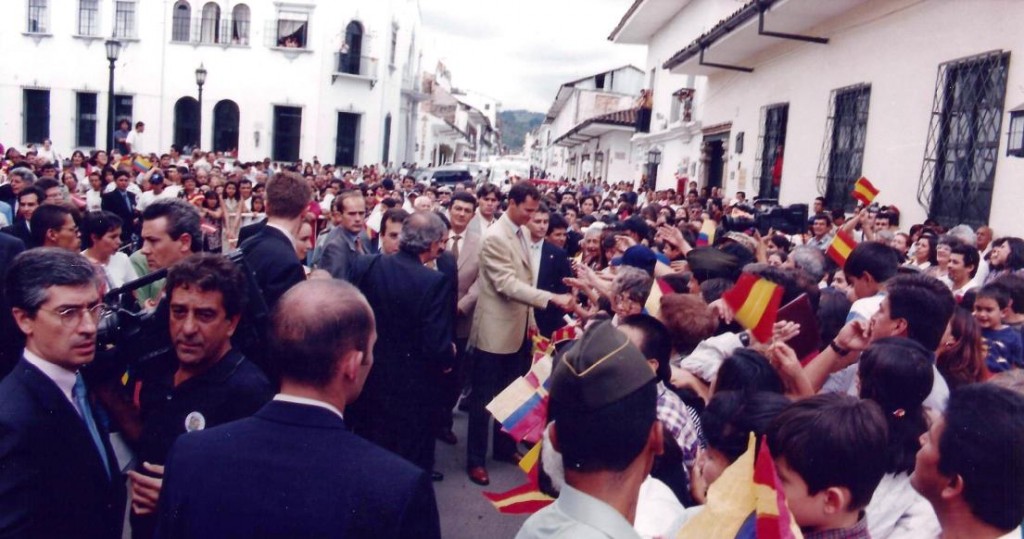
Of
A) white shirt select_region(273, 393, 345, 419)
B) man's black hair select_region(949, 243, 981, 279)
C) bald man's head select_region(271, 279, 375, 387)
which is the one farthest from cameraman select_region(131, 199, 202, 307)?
man's black hair select_region(949, 243, 981, 279)

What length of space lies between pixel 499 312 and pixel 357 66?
98.9ft

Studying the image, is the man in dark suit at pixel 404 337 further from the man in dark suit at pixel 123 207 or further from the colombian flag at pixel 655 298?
the man in dark suit at pixel 123 207

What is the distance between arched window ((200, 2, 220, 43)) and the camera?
32.7 metres

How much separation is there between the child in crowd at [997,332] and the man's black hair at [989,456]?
2.57 metres

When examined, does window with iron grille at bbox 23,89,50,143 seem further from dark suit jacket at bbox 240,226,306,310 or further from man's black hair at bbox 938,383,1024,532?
man's black hair at bbox 938,383,1024,532

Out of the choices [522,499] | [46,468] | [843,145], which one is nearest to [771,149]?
[843,145]

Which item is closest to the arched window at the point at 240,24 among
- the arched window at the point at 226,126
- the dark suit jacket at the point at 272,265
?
the arched window at the point at 226,126

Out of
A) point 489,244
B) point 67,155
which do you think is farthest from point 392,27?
point 489,244

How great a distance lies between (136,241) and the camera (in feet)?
34.4

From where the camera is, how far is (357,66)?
34.2 m

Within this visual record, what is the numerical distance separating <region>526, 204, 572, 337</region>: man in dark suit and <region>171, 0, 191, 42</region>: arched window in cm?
3002

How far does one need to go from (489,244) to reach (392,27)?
32.2m

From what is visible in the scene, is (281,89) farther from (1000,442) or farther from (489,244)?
(1000,442)

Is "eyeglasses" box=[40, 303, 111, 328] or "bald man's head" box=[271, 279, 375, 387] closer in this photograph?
"bald man's head" box=[271, 279, 375, 387]
